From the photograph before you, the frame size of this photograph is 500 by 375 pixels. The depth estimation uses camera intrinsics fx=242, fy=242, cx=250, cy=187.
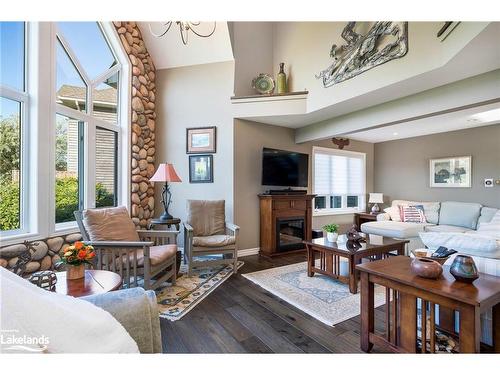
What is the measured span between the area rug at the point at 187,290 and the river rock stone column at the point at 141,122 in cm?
125

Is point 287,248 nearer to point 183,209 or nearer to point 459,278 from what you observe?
point 183,209

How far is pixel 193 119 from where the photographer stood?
4.04m

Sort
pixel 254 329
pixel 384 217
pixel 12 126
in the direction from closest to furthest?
1. pixel 254 329
2. pixel 12 126
3. pixel 384 217

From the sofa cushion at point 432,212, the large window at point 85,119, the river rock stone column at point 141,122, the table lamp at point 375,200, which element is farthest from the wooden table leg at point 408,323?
the table lamp at point 375,200

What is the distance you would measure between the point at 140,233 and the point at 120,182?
1131 mm

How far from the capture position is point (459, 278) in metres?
1.36

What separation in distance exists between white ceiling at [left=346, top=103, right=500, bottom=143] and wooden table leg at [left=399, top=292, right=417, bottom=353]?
324cm

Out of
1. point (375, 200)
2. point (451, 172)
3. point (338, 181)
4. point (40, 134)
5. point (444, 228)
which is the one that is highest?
point (40, 134)

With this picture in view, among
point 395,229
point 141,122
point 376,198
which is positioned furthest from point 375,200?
point 141,122

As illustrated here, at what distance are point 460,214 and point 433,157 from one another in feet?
4.63

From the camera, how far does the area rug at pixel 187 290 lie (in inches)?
87.6

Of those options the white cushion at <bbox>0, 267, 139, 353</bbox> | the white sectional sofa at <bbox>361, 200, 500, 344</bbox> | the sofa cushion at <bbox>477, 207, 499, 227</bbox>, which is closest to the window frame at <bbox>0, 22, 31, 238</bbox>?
the white cushion at <bbox>0, 267, 139, 353</bbox>

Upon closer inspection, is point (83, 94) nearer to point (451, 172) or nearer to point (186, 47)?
point (186, 47)
